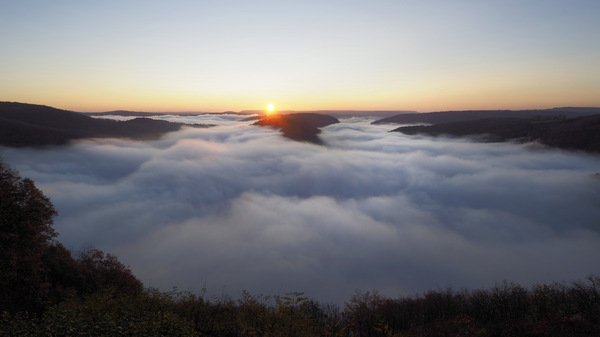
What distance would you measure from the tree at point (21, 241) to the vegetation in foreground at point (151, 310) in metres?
0.09

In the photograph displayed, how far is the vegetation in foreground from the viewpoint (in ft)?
75.9

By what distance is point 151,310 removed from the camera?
→ 3125cm

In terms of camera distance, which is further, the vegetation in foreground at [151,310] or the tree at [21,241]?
the tree at [21,241]

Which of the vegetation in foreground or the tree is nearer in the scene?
the vegetation in foreground

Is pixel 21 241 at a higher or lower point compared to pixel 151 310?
higher

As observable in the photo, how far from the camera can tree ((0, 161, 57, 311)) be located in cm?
3112

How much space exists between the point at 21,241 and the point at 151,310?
55.8 feet

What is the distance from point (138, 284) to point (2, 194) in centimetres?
2763

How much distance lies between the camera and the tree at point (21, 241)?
3112 cm

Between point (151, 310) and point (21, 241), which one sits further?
point (21, 241)

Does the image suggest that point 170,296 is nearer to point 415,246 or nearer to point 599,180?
point 415,246

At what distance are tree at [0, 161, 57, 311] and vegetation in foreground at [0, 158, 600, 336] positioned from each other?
87 mm

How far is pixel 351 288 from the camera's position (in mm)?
147625

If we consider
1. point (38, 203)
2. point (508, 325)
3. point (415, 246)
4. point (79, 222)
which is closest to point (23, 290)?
point (38, 203)
